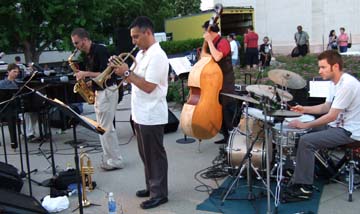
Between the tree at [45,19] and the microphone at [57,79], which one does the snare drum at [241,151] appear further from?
the tree at [45,19]

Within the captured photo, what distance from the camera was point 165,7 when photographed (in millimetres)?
33375

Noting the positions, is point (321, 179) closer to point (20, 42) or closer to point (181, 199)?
point (181, 199)

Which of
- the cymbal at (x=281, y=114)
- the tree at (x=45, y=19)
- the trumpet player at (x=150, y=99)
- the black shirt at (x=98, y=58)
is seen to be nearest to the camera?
the cymbal at (x=281, y=114)

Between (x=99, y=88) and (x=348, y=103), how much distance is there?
2.89 metres

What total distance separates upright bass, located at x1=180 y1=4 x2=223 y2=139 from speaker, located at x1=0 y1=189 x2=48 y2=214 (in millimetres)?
2236

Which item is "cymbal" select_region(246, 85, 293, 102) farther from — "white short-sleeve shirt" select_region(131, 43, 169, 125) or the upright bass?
the upright bass

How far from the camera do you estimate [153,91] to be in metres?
4.24

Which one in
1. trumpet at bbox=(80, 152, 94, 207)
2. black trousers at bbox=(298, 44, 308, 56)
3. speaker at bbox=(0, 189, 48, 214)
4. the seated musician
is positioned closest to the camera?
speaker at bbox=(0, 189, 48, 214)

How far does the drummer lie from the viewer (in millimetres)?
4324

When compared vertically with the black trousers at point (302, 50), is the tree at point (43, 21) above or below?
above

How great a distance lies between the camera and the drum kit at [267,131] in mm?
3957

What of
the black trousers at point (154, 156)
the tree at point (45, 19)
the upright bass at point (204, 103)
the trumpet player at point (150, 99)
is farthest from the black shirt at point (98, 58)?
the tree at point (45, 19)

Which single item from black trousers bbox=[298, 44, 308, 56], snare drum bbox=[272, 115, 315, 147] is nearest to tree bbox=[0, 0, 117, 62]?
black trousers bbox=[298, 44, 308, 56]

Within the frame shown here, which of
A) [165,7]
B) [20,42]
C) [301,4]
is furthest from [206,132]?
[165,7]
